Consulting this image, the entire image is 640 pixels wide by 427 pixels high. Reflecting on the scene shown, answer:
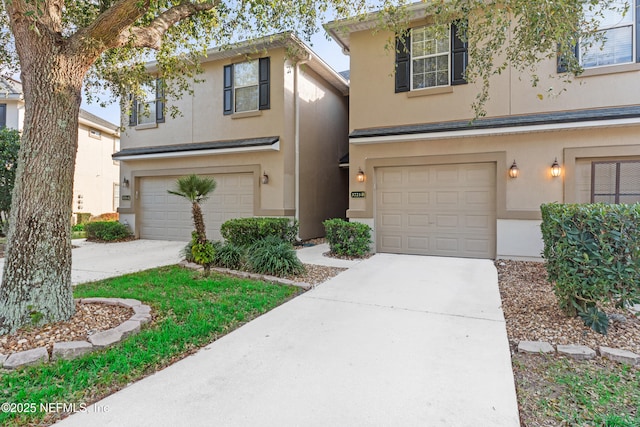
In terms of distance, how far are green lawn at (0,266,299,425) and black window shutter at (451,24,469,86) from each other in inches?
249

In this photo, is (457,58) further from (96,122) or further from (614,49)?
(96,122)

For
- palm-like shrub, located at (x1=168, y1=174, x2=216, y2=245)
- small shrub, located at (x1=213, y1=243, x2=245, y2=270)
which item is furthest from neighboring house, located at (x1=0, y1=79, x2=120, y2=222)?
palm-like shrub, located at (x1=168, y1=174, x2=216, y2=245)

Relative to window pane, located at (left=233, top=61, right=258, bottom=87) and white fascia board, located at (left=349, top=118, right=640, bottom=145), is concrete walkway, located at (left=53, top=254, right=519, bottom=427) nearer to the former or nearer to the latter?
white fascia board, located at (left=349, top=118, right=640, bottom=145)

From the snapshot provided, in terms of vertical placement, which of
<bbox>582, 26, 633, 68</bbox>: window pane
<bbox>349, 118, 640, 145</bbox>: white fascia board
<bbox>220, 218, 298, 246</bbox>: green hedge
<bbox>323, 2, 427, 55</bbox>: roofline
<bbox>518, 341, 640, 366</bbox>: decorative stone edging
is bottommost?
<bbox>518, 341, 640, 366</bbox>: decorative stone edging

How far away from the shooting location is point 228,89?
10406 mm

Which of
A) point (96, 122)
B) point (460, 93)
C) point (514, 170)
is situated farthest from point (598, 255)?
point (96, 122)

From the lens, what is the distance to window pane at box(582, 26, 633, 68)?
22.5ft

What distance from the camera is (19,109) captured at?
15250 millimetres

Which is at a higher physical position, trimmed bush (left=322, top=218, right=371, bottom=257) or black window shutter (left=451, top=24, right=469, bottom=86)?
black window shutter (left=451, top=24, right=469, bottom=86)

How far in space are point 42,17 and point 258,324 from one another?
4.00m

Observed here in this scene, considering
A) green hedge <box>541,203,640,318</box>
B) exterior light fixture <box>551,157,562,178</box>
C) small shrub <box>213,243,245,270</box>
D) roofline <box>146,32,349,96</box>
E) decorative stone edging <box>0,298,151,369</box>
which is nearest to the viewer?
decorative stone edging <box>0,298,151,369</box>

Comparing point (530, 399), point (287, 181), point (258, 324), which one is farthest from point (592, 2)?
point (287, 181)

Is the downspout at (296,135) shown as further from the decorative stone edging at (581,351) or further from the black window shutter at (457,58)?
the decorative stone edging at (581,351)

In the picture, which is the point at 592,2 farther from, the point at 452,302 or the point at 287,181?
the point at 287,181
